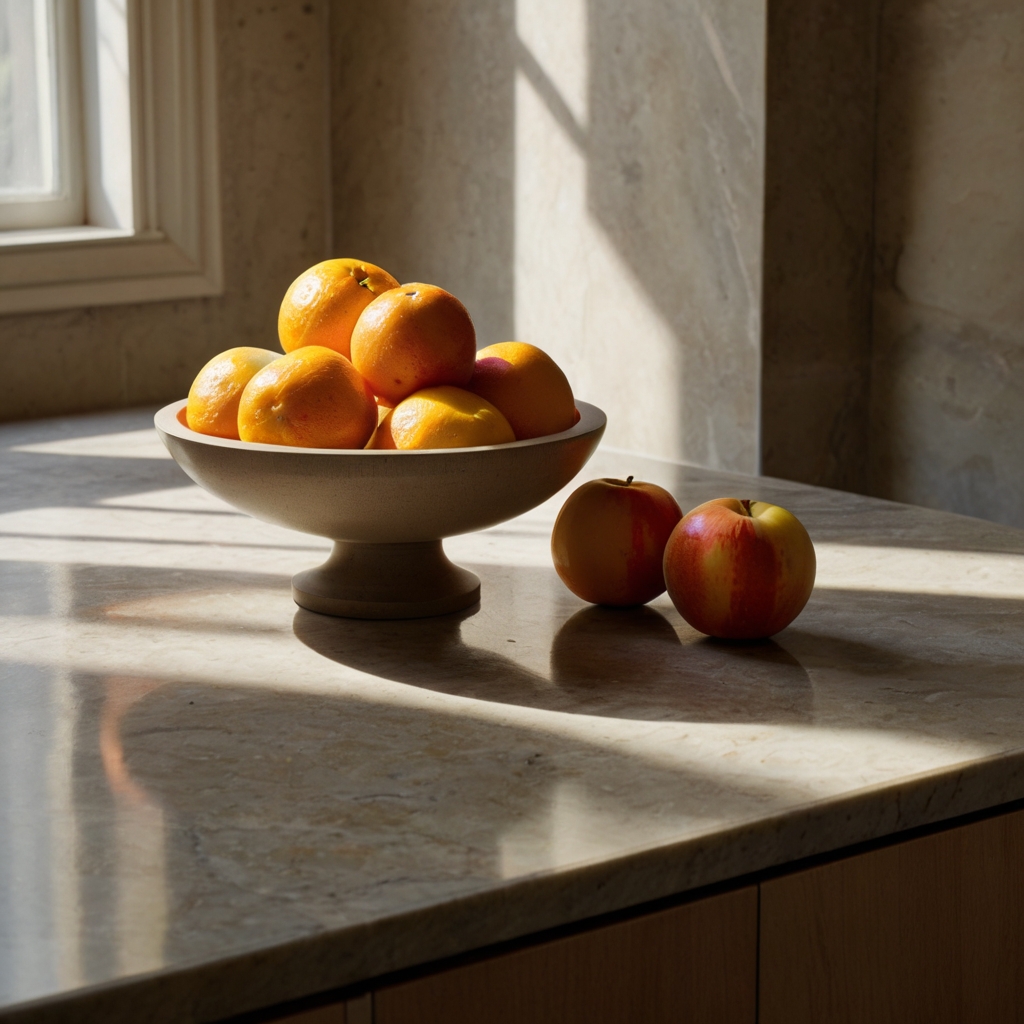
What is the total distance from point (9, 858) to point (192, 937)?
5.1 inches

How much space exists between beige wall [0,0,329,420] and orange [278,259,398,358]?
3.74ft

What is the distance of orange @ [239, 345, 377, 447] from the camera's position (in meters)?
0.98

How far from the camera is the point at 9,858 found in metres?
0.70

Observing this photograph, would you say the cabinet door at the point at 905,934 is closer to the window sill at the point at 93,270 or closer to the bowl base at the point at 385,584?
the bowl base at the point at 385,584

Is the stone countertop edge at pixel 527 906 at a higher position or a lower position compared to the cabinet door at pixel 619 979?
higher

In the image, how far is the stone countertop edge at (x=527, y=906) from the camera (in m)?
0.60

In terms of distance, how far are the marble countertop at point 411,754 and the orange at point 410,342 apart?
18cm

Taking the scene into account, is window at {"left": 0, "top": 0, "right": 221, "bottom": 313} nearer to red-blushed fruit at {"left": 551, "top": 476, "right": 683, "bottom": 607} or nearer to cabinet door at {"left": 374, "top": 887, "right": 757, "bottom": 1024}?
red-blushed fruit at {"left": 551, "top": 476, "right": 683, "bottom": 607}

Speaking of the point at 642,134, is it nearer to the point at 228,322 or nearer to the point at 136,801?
the point at 228,322

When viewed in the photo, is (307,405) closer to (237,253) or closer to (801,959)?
(801,959)

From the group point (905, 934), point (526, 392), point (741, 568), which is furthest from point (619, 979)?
point (526, 392)

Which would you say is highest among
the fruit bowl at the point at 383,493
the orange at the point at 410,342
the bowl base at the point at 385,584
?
the orange at the point at 410,342

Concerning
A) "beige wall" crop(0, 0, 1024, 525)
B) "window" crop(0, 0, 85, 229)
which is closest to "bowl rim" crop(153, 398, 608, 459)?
"beige wall" crop(0, 0, 1024, 525)

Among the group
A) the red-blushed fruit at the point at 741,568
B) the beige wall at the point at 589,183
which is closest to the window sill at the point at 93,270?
the beige wall at the point at 589,183
